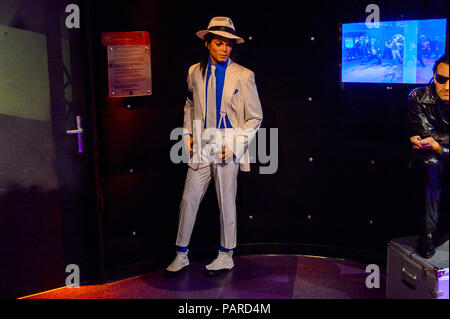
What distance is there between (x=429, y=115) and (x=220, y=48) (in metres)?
1.61

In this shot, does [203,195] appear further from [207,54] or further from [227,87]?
[207,54]

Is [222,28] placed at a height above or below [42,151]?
above

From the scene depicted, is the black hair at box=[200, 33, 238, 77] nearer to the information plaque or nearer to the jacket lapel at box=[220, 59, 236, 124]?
the jacket lapel at box=[220, 59, 236, 124]

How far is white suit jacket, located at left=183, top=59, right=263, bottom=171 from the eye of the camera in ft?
14.4

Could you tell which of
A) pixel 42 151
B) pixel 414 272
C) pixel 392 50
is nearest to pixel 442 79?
pixel 392 50

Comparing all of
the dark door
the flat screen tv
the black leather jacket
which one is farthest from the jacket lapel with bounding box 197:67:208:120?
the black leather jacket

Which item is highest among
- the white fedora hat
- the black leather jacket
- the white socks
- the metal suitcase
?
the white fedora hat

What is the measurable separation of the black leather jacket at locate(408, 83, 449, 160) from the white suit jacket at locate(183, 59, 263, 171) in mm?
1237

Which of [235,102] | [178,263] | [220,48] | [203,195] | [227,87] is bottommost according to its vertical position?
[178,263]

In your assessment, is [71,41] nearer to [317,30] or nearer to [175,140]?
[175,140]

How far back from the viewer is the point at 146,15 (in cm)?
438

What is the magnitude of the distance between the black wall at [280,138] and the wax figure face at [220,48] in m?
0.32

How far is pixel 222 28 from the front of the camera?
429 cm

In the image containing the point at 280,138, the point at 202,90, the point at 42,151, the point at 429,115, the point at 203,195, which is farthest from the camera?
the point at 280,138
